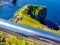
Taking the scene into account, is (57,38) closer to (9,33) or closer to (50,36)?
(50,36)

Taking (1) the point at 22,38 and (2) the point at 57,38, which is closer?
(2) the point at 57,38

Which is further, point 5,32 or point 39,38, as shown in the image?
point 5,32

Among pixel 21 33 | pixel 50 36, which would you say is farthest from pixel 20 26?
pixel 50 36

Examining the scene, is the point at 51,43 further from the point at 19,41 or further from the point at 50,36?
the point at 19,41

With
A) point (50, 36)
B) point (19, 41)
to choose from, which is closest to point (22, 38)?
point (19, 41)

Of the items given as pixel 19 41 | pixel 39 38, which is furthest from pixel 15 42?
pixel 39 38

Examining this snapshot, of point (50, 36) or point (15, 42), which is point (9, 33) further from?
point (50, 36)
